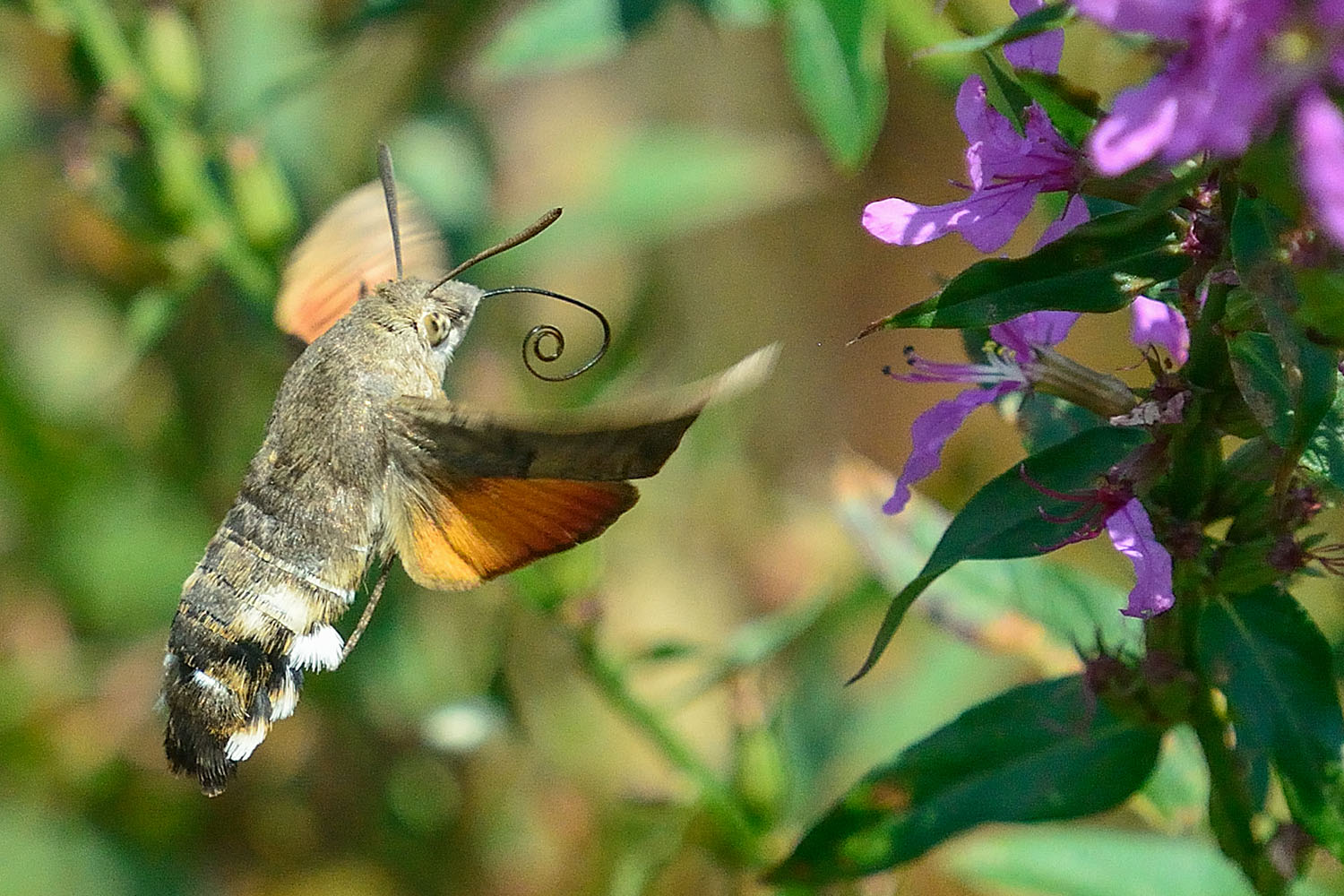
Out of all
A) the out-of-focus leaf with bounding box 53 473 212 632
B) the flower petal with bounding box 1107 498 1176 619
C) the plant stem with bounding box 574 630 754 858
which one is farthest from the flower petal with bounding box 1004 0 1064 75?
the out-of-focus leaf with bounding box 53 473 212 632

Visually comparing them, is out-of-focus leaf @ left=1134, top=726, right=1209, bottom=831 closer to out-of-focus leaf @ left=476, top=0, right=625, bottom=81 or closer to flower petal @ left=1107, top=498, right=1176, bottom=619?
flower petal @ left=1107, top=498, right=1176, bottom=619

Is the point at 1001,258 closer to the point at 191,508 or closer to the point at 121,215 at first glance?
the point at 121,215

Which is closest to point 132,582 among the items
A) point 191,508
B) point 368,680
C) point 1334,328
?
point 191,508

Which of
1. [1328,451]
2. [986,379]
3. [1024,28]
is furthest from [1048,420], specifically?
[1024,28]

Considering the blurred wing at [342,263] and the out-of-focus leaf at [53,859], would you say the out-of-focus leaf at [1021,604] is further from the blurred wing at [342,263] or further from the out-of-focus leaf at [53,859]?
the out-of-focus leaf at [53,859]

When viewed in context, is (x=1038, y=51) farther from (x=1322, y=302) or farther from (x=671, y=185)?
(x=671, y=185)
